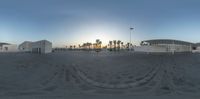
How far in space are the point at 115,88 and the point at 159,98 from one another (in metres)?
2.57

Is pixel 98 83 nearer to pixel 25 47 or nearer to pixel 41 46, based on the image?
pixel 41 46

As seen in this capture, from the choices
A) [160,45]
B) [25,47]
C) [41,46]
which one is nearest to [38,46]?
[41,46]

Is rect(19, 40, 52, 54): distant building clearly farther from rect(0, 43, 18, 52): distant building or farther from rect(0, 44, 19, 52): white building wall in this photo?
rect(0, 43, 18, 52): distant building

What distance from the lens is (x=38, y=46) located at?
111750mm

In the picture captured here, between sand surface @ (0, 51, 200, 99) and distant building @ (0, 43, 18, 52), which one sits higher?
distant building @ (0, 43, 18, 52)

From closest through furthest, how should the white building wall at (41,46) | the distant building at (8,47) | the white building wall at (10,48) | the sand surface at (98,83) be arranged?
the sand surface at (98,83) → the white building wall at (41,46) → the distant building at (8,47) → the white building wall at (10,48)

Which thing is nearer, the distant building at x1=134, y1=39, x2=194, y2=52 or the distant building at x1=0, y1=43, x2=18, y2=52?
the distant building at x1=134, y1=39, x2=194, y2=52

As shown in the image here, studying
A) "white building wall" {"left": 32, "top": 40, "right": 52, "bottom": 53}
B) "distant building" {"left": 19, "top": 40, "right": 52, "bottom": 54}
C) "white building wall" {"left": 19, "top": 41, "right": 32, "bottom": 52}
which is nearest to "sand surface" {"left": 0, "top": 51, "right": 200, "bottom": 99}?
"white building wall" {"left": 32, "top": 40, "right": 52, "bottom": 53}

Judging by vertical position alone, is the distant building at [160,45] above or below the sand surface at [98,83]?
above

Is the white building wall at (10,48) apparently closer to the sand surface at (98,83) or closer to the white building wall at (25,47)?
the white building wall at (25,47)

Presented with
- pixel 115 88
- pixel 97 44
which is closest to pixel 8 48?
pixel 97 44

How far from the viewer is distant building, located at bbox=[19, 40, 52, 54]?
354 ft

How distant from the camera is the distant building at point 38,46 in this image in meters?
108

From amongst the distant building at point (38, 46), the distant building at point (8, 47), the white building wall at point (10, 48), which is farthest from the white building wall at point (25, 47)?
the distant building at point (8, 47)
